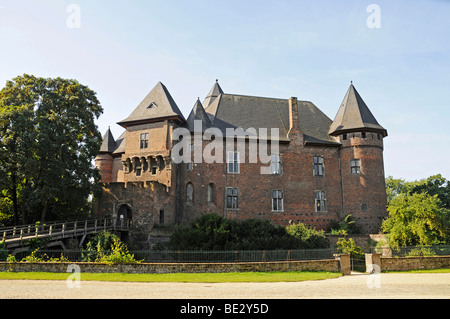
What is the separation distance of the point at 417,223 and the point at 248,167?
542 inches

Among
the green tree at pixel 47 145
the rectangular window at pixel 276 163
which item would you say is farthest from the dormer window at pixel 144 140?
the rectangular window at pixel 276 163

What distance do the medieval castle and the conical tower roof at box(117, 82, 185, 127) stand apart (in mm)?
102

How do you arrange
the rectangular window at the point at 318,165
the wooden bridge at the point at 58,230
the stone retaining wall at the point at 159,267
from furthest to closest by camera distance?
the rectangular window at the point at 318,165 → the wooden bridge at the point at 58,230 → the stone retaining wall at the point at 159,267

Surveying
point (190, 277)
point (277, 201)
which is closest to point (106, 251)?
point (190, 277)

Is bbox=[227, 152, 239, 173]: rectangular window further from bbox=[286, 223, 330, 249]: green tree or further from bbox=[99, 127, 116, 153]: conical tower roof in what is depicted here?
bbox=[99, 127, 116, 153]: conical tower roof

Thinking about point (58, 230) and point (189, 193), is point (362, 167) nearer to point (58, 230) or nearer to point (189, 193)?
point (189, 193)

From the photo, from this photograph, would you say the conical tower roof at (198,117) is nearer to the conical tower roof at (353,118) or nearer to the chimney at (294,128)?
the chimney at (294,128)

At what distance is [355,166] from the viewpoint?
33.8 metres

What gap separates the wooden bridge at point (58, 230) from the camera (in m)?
22.6

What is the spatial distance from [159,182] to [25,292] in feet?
62.0
